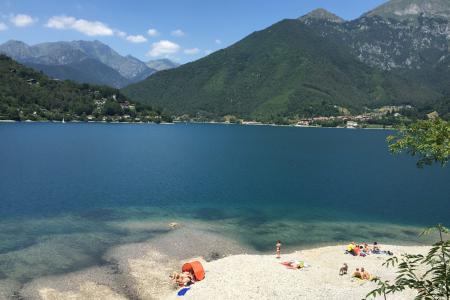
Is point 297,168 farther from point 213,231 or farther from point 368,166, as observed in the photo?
point 213,231

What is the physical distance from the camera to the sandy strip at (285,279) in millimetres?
41781

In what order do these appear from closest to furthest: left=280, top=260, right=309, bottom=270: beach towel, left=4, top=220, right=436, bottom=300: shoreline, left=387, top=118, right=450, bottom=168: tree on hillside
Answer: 1. left=387, top=118, right=450, bottom=168: tree on hillside
2. left=4, top=220, right=436, bottom=300: shoreline
3. left=280, top=260, right=309, bottom=270: beach towel

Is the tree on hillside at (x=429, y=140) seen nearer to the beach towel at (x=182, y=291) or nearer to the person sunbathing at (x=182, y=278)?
the beach towel at (x=182, y=291)

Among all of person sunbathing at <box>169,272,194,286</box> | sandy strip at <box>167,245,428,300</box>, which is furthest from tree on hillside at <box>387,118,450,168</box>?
person sunbathing at <box>169,272,194,286</box>

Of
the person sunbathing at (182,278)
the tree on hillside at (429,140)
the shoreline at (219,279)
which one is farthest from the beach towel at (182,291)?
the tree on hillside at (429,140)

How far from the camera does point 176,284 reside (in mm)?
45344

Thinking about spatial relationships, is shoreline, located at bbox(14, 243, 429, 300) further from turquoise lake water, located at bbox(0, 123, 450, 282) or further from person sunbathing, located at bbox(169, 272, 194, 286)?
turquoise lake water, located at bbox(0, 123, 450, 282)

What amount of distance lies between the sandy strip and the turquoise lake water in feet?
28.7

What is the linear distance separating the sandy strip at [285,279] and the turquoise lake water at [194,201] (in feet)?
28.7

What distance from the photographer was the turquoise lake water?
2389 inches

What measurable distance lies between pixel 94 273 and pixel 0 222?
3127cm

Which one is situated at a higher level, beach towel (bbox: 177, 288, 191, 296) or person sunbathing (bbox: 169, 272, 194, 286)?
person sunbathing (bbox: 169, 272, 194, 286)

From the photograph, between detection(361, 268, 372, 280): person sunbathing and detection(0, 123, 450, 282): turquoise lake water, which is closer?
detection(361, 268, 372, 280): person sunbathing

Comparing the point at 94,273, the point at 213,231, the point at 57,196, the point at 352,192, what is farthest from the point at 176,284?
the point at 352,192
